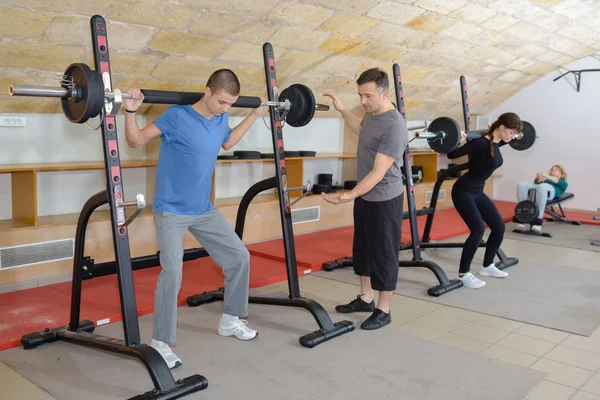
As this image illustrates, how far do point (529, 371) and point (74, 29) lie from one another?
134 inches

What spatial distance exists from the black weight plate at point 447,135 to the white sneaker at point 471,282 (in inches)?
39.9

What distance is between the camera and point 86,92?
8.30ft

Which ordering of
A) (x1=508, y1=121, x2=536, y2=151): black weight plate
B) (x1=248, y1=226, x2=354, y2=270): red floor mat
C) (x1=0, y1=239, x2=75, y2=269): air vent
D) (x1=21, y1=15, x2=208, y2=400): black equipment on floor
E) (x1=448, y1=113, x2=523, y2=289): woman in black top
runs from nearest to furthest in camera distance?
(x1=21, y1=15, x2=208, y2=400): black equipment on floor → (x1=0, y1=239, x2=75, y2=269): air vent → (x1=448, y1=113, x2=523, y2=289): woman in black top → (x1=248, y1=226, x2=354, y2=270): red floor mat → (x1=508, y1=121, x2=536, y2=151): black weight plate

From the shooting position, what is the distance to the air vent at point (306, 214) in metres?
6.39

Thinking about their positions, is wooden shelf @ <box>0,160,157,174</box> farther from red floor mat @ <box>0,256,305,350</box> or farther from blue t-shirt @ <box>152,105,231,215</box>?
blue t-shirt @ <box>152,105,231,215</box>

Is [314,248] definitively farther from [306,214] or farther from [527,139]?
[527,139]

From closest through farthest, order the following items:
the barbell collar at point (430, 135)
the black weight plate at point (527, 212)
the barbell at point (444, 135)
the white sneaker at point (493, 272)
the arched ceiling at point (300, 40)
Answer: the arched ceiling at point (300, 40)
the barbell collar at point (430, 135)
the barbell at point (444, 135)
the white sneaker at point (493, 272)
the black weight plate at point (527, 212)

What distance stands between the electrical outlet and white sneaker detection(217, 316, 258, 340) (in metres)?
Answer: 2.36

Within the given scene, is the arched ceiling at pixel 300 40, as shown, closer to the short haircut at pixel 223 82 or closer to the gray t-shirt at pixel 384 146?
the short haircut at pixel 223 82

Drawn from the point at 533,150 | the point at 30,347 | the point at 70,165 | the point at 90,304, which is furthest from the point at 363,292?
the point at 533,150

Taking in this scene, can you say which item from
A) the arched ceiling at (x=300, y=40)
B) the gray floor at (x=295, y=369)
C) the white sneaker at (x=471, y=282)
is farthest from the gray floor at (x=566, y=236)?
the gray floor at (x=295, y=369)

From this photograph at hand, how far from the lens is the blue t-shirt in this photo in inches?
Answer: 118

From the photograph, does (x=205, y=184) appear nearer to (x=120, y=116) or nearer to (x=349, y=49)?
(x=120, y=116)

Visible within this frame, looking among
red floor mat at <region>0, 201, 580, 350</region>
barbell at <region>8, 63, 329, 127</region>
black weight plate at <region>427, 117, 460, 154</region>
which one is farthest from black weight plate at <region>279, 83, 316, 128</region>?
red floor mat at <region>0, 201, 580, 350</region>
